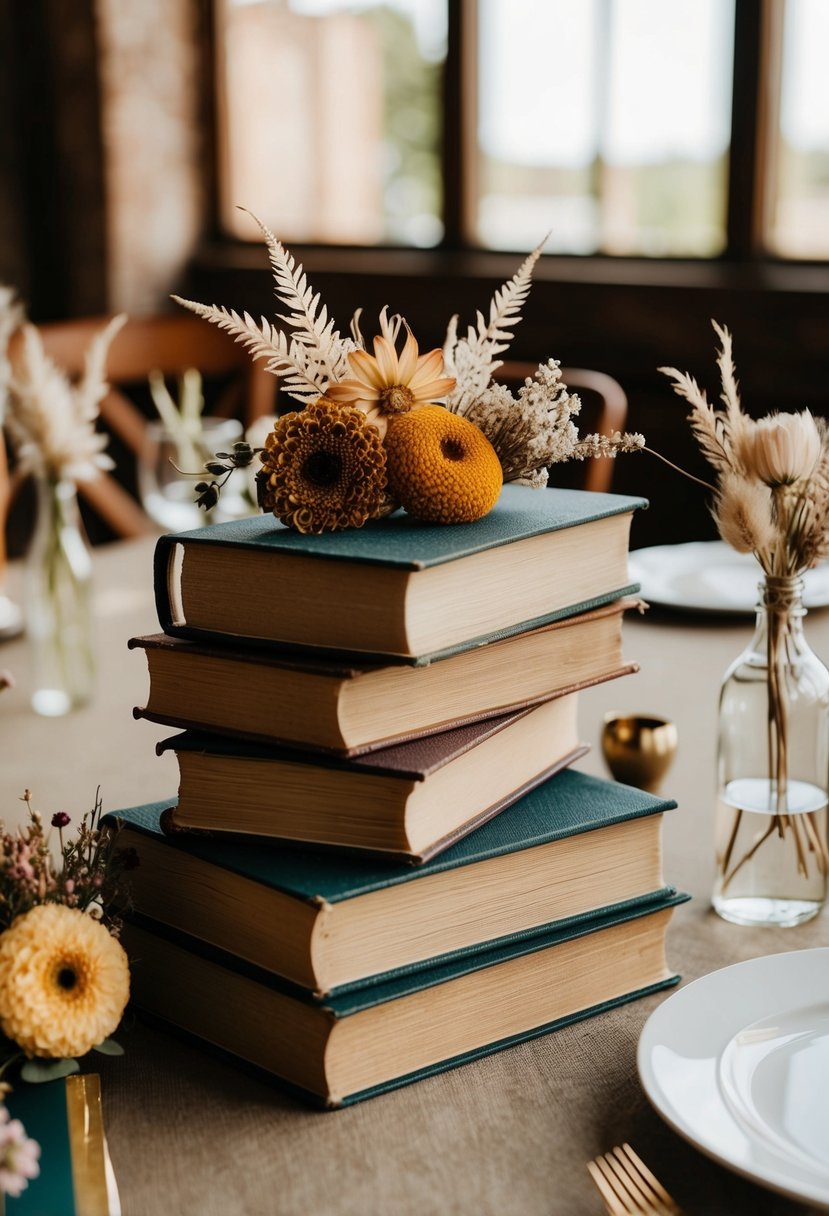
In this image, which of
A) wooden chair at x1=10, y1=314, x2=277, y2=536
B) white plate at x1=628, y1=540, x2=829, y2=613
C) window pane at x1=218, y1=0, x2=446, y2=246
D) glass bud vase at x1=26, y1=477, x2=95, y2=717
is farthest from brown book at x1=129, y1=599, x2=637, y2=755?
window pane at x1=218, y1=0, x2=446, y2=246

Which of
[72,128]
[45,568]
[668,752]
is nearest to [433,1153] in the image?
[668,752]

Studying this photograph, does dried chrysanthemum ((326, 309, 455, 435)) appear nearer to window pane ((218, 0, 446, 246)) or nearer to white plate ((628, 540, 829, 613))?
white plate ((628, 540, 829, 613))

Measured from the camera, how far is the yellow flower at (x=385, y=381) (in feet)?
2.41

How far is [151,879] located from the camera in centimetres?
76

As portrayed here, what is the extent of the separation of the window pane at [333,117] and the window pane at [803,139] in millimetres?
857

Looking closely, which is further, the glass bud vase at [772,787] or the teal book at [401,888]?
Answer: the glass bud vase at [772,787]

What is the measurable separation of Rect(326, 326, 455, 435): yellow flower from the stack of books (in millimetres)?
64

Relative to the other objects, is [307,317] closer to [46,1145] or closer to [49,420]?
[46,1145]

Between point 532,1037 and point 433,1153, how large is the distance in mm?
114

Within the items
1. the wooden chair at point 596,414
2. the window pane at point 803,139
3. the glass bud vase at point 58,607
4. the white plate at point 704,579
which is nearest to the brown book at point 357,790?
the glass bud vase at point 58,607

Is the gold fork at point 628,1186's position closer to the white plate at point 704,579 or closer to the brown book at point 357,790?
the brown book at point 357,790

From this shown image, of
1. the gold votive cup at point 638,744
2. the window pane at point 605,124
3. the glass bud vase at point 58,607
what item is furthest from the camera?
the window pane at point 605,124

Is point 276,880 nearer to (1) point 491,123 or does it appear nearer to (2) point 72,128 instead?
(1) point 491,123

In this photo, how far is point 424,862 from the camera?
68 cm
